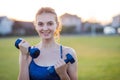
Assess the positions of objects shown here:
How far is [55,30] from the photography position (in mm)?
2824

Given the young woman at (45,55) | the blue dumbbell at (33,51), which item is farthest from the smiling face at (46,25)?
the blue dumbbell at (33,51)

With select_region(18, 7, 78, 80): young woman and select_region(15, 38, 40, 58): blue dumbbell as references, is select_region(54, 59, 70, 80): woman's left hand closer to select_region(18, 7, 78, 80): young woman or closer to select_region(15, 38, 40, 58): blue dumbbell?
select_region(18, 7, 78, 80): young woman

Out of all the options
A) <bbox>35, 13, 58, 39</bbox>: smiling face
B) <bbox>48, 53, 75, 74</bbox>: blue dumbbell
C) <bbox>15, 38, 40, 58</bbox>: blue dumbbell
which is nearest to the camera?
<bbox>48, 53, 75, 74</bbox>: blue dumbbell

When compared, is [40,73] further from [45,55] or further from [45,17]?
[45,17]

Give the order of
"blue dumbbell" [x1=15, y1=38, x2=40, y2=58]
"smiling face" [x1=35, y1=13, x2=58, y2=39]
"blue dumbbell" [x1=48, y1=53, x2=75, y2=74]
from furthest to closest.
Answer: "smiling face" [x1=35, y1=13, x2=58, y2=39] < "blue dumbbell" [x1=15, y1=38, x2=40, y2=58] < "blue dumbbell" [x1=48, y1=53, x2=75, y2=74]

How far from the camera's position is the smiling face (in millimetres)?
2762

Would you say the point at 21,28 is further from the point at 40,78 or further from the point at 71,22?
the point at 40,78

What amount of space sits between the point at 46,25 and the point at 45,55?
9.3 inches

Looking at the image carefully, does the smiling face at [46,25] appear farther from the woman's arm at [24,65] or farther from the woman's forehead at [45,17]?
the woman's arm at [24,65]

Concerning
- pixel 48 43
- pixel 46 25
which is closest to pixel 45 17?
pixel 46 25

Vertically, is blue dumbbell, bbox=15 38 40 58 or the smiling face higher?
the smiling face

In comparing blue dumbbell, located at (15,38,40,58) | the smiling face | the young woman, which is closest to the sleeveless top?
the young woman

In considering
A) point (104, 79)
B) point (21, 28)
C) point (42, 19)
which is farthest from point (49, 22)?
point (21, 28)

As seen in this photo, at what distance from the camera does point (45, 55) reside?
2838 millimetres
